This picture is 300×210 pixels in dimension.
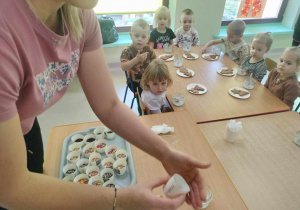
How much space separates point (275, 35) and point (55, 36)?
4.81 metres

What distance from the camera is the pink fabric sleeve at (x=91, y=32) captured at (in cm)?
78

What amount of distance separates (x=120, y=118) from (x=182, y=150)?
0.53 metres

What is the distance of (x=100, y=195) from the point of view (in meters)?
0.57

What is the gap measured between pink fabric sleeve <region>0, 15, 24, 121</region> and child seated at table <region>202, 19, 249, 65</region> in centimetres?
255

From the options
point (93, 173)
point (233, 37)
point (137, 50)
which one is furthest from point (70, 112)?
point (233, 37)

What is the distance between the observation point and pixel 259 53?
7.64 ft

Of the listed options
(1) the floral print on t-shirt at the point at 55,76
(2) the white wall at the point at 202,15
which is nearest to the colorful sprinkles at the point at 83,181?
(1) the floral print on t-shirt at the point at 55,76

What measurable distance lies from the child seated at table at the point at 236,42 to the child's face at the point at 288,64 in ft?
2.53

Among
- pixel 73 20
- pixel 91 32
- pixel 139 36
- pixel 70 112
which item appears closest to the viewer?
pixel 73 20

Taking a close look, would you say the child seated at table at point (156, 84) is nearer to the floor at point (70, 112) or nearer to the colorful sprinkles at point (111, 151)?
the colorful sprinkles at point (111, 151)

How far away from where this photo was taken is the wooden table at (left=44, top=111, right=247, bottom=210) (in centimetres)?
101

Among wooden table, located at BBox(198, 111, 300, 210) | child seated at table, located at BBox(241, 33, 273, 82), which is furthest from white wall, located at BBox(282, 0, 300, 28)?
wooden table, located at BBox(198, 111, 300, 210)

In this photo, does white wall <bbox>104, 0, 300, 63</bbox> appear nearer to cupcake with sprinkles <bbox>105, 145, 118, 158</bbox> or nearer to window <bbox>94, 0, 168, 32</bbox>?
window <bbox>94, 0, 168, 32</bbox>

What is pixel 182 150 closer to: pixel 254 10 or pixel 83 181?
pixel 83 181
